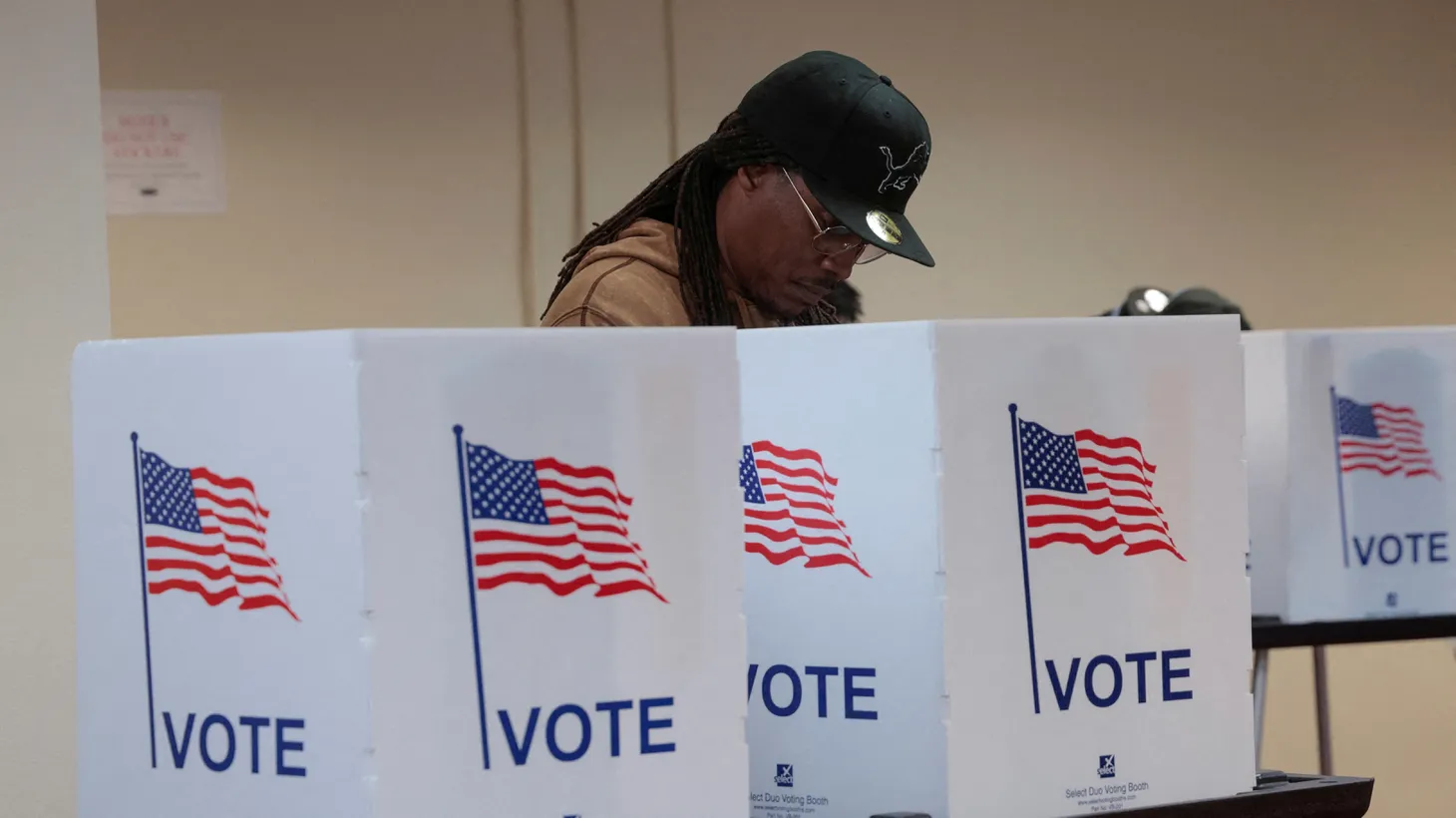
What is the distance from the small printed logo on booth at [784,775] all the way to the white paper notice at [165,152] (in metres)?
2.43

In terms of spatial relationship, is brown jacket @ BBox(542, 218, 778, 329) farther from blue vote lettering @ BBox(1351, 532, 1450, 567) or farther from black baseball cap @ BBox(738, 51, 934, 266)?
blue vote lettering @ BBox(1351, 532, 1450, 567)

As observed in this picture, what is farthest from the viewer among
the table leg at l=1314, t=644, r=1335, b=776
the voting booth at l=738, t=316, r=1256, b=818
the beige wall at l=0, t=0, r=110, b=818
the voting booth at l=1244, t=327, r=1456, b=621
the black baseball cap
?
the table leg at l=1314, t=644, r=1335, b=776

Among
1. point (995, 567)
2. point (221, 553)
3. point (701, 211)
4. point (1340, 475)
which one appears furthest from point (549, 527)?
point (1340, 475)

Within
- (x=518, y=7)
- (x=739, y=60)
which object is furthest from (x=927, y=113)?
(x=518, y=7)

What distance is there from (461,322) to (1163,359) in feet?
8.04

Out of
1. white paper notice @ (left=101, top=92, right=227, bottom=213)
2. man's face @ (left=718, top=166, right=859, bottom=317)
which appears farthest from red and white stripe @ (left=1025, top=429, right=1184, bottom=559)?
white paper notice @ (left=101, top=92, right=227, bottom=213)

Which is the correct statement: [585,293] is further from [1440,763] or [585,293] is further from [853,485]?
[1440,763]

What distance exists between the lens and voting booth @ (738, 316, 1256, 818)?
0.91 m

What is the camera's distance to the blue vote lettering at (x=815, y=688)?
0.94 metres

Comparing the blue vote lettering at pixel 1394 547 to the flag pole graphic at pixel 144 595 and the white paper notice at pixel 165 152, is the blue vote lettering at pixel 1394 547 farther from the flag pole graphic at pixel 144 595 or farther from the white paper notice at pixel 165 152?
the white paper notice at pixel 165 152

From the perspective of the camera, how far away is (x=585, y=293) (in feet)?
4.71

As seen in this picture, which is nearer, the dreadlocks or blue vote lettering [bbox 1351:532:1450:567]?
the dreadlocks

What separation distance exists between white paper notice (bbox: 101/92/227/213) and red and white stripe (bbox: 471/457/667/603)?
249cm

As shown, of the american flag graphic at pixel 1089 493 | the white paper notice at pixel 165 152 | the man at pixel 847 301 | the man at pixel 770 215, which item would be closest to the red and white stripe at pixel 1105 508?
the american flag graphic at pixel 1089 493
